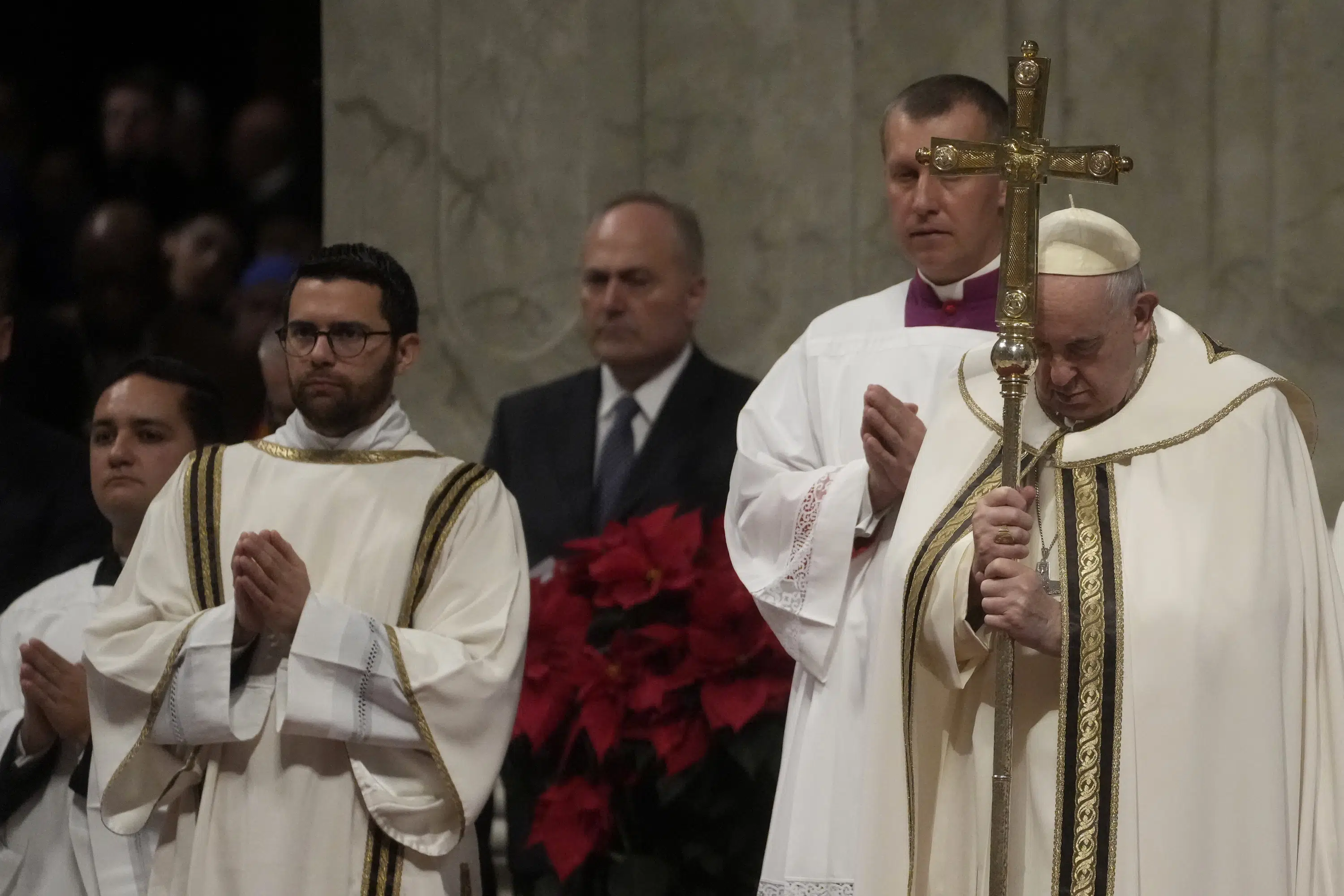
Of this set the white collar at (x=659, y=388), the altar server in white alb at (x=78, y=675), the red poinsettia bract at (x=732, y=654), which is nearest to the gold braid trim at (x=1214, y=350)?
the red poinsettia bract at (x=732, y=654)

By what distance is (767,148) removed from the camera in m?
6.41

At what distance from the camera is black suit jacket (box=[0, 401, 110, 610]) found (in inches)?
247

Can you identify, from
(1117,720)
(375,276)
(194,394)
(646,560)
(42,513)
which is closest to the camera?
(1117,720)

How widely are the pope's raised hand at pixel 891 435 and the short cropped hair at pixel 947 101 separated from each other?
2.43ft

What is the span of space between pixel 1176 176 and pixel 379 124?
8.70 ft

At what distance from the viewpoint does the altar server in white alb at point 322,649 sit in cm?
428

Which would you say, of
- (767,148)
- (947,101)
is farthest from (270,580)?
(767,148)

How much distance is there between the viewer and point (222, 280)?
700 cm

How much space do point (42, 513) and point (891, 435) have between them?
3309 mm

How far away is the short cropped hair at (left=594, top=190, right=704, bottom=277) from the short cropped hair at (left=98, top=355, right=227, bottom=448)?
4.33ft

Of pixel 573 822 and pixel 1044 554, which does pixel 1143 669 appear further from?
pixel 573 822

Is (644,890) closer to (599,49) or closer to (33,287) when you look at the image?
(599,49)

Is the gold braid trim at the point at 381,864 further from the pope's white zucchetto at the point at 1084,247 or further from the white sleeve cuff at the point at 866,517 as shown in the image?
the pope's white zucchetto at the point at 1084,247

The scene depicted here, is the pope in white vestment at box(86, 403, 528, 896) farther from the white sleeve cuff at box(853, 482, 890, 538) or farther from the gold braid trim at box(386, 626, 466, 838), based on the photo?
the white sleeve cuff at box(853, 482, 890, 538)
